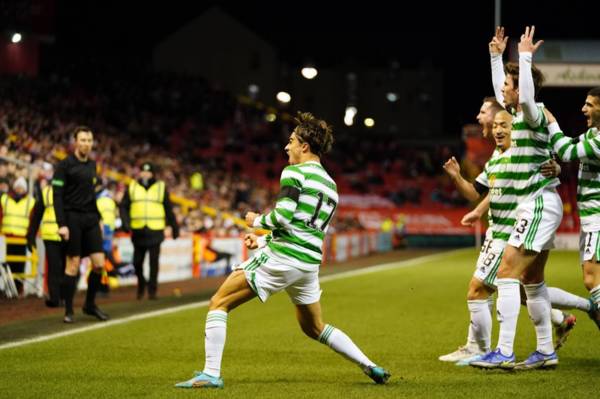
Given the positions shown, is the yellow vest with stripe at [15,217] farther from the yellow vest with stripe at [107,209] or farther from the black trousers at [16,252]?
the yellow vest with stripe at [107,209]

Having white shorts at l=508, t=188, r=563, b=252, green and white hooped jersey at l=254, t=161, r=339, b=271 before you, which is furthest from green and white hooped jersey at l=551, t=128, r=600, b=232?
green and white hooped jersey at l=254, t=161, r=339, b=271

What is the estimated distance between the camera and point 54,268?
14.4 meters

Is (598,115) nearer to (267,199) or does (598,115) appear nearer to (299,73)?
(267,199)

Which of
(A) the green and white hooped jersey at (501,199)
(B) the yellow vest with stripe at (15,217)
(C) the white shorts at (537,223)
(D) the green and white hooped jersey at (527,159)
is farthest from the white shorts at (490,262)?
(B) the yellow vest with stripe at (15,217)

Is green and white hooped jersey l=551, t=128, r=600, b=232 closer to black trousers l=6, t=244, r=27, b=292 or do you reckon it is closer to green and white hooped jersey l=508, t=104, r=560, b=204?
green and white hooped jersey l=508, t=104, r=560, b=204

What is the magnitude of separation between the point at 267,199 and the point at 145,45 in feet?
106

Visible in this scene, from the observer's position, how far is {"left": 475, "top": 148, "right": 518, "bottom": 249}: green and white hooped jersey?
8141 mm

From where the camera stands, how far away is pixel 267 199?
123 feet

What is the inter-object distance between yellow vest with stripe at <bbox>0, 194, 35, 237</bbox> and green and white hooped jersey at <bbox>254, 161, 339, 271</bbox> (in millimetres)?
9491

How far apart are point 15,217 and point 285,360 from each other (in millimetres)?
8234

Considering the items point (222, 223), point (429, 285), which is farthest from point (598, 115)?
point (222, 223)

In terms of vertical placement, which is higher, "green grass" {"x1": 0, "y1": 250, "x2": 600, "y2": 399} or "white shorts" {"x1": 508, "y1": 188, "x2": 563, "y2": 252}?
"white shorts" {"x1": 508, "y1": 188, "x2": 563, "y2": 252}

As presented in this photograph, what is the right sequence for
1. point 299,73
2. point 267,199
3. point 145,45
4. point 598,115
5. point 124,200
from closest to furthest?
point 598,115 → point 124,200 → point 267,199 → point 145,45 → point 299,73

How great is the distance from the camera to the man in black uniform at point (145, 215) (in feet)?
52.0
